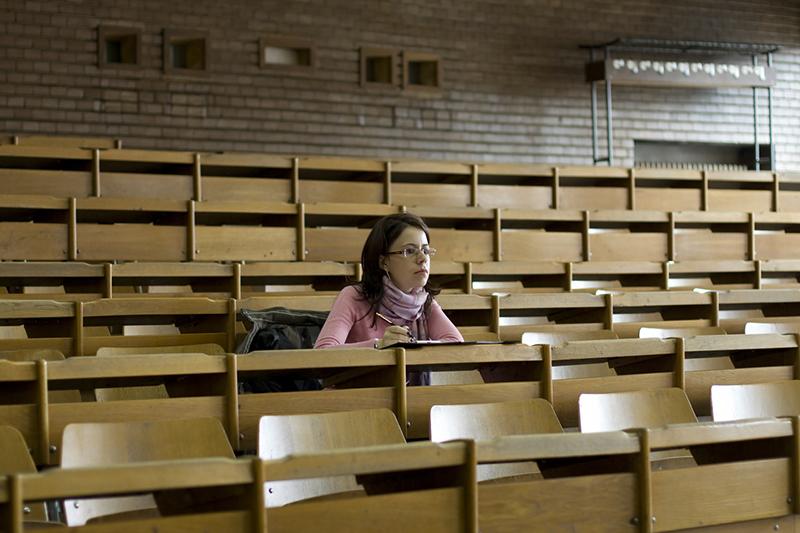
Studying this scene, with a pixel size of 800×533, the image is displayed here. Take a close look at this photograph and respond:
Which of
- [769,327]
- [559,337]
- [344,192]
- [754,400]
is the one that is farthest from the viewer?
[344,192]

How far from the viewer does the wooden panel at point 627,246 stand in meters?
3.61

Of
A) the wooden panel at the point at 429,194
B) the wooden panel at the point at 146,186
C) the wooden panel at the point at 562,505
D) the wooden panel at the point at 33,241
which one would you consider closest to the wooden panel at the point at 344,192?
the wooden panel at the point at 429,194

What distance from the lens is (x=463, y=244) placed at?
11.2ft

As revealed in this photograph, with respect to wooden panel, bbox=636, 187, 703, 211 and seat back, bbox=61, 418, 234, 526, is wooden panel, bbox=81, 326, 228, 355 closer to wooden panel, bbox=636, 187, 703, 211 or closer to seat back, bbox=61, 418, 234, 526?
seat back, bbox=61, 418, 234, 526

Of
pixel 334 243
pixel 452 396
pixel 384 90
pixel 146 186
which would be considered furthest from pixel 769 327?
pixel 384 90

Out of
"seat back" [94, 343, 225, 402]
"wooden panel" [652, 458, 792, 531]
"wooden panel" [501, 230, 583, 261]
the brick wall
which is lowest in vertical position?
"wooden panel" [652, 458, 792, 531]

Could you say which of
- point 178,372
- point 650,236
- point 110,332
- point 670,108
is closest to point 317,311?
point 110,332

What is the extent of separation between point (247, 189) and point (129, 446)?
2.23m

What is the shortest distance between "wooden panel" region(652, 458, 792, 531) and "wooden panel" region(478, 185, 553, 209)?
2.42 meters

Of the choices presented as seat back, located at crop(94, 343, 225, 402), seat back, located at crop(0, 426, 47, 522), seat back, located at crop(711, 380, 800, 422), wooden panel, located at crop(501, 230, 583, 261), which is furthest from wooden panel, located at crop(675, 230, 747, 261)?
seat back, located at crop(0, 426, 47, 522)

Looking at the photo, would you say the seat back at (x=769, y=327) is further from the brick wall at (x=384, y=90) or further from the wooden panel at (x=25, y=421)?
the brick wall at (x=384, y=90)

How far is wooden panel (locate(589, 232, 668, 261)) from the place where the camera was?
3.61m

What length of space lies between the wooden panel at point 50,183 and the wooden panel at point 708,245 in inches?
76.9

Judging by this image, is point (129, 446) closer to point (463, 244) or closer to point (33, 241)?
point (33, 241)
